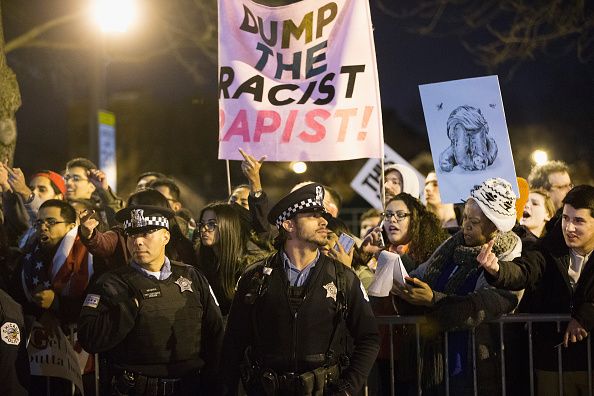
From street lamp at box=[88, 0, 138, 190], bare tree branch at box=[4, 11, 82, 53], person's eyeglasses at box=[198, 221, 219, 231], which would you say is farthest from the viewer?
bare tree branch at box=[4, 11, 82, 53]

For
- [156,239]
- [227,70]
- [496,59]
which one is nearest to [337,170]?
[496,59]

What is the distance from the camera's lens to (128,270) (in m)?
5.90

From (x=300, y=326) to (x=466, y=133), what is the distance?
2433 millimetres

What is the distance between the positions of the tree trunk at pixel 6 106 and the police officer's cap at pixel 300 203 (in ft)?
16.0

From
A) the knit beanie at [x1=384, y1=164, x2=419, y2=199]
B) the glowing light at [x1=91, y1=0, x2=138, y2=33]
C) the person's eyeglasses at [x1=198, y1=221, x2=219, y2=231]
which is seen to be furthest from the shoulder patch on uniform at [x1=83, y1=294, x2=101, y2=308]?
the glowing light at [x1=91, y1=0, x2=138, y2=33]

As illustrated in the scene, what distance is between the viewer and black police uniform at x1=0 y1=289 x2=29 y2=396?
5484 millimetres

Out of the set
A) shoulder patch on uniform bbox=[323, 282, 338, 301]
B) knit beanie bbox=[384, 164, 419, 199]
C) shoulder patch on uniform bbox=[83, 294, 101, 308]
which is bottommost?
shoulder patch on uniform bbox=[83, 294, 101, 308]

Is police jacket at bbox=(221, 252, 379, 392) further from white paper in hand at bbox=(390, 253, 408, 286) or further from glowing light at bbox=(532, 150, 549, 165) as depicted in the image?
glowing light at bbox=(532, 150, 549, 165)

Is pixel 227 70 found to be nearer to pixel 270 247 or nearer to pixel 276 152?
pixel 276 152

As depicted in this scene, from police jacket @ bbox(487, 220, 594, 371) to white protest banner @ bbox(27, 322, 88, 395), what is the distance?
3.27 m

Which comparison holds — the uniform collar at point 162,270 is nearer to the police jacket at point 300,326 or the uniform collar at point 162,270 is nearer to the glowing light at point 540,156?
the police jacket at point 300,326

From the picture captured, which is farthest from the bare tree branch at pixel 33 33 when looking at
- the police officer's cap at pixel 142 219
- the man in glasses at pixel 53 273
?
the police officer's cap at pixel 142 219

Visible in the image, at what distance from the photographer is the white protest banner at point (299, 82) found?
7.34 m

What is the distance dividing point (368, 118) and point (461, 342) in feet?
6.66
